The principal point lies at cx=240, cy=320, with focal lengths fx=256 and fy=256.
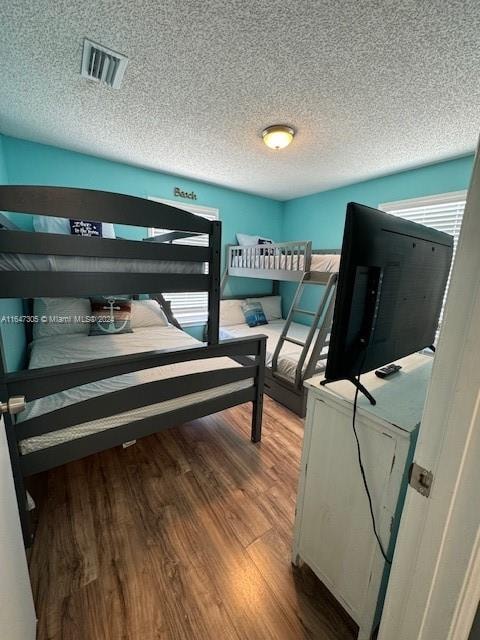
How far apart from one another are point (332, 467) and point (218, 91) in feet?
6.99

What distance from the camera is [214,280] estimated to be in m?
1.51

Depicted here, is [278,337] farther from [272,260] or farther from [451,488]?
[451,488]

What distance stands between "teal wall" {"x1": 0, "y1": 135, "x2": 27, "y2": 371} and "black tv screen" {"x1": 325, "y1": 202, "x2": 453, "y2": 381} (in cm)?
203

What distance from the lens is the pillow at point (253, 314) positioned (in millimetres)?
3703

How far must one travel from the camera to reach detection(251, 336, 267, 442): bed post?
1883 millimetres

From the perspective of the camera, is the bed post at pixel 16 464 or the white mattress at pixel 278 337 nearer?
the bed post at pixel 16 464

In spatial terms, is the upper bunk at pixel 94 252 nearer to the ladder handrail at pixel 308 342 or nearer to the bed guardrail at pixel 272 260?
the ladder handrail at pixel 308 342

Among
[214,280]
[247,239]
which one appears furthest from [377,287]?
[247,239]

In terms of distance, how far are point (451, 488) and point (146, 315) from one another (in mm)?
2869

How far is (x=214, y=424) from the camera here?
2.22 metres

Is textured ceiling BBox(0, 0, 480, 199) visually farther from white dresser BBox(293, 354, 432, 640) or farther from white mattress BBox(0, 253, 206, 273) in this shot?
white dresser BBox(293, 354, 432, 640)

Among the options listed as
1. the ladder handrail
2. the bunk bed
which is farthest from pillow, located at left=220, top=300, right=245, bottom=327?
the ladder handrail

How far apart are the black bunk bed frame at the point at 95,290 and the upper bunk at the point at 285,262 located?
1260 mm

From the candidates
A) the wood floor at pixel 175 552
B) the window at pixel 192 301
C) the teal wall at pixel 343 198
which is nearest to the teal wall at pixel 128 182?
the window at pixel 192 301
